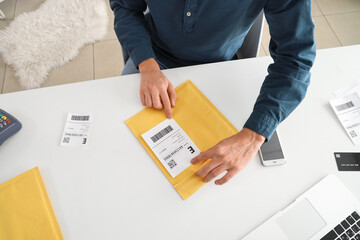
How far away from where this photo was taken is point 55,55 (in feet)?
6.38

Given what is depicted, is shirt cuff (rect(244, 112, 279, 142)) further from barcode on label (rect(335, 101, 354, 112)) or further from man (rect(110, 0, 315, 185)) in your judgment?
barcode on label (rect(335, 101, 354, 112))

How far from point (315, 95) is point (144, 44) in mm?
635

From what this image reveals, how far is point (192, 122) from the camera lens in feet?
2.67

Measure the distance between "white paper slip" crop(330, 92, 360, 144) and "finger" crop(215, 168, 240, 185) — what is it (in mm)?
403

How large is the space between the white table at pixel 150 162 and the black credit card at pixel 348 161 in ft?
0.05

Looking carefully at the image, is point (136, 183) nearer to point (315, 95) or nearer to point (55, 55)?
point (315, 95)

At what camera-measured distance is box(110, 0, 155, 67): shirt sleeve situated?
0.94m

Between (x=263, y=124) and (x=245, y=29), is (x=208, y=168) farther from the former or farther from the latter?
(x=245, y=29)

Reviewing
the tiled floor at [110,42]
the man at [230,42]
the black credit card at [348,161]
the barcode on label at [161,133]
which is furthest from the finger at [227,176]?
the tiled floor at [110,42]

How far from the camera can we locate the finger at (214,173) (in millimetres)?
712

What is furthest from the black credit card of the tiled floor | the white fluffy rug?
the white fluffy rug

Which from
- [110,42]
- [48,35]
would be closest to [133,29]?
[110,42]

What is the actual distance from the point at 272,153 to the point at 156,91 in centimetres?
41

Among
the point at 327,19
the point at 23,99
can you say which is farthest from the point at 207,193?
the point at 327,19
